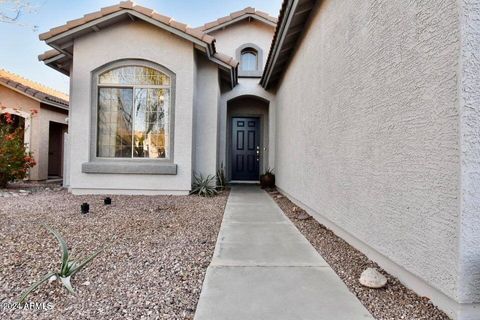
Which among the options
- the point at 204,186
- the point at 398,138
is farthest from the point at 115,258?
the point at 204,186

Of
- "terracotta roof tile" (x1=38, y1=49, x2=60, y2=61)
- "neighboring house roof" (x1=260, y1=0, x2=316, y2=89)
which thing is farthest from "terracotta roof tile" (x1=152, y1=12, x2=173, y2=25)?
"terracotta roof tile" (x1=38, y1=49, x2=60, y2=61)

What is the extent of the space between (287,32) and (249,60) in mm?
5193

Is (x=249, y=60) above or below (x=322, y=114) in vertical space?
above

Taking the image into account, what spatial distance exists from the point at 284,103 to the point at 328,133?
4.35 meters

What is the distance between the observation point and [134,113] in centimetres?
777

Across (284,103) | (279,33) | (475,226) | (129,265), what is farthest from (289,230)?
(284,103)

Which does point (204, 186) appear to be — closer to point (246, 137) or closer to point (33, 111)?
point (246, 137)

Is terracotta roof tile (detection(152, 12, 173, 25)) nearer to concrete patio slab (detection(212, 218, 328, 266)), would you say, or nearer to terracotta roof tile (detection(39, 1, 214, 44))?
terracotta roof tile (detection(39, 1, 214, 44))

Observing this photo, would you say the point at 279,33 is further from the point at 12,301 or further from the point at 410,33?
the point at 12,301

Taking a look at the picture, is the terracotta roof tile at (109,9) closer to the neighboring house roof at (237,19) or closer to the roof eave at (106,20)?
the roof eave at (106,20)

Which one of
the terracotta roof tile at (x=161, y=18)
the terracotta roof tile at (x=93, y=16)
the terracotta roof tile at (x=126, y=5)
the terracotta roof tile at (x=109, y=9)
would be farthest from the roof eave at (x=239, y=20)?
the terracotta roof tile at (x=93, y=16)

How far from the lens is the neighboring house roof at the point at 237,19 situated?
1071 cm

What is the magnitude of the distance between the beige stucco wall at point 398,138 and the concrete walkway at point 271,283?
57 centimetres

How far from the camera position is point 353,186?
11.2ft
